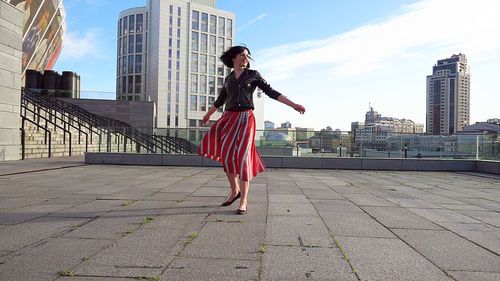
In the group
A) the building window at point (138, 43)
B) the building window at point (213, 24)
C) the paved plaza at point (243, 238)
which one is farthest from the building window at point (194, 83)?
the paved plaza at point (243, 238)

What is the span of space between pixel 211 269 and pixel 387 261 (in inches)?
46.9

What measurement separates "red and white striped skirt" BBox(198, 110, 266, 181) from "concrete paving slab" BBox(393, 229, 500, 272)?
Answer: 166 centimetres

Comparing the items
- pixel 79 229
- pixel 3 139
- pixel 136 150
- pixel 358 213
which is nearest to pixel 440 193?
pixel 358 213

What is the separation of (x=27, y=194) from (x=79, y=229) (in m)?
2.52

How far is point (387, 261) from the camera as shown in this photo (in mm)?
2201

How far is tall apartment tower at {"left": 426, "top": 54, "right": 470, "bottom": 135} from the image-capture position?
142625 millimetres

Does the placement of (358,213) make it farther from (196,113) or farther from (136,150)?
(196,113)

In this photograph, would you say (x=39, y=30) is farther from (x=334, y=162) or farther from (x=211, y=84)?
(x=211, y=84)

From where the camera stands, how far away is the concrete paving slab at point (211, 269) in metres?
1.87

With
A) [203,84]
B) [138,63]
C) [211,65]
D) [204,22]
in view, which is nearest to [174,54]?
[211,65]

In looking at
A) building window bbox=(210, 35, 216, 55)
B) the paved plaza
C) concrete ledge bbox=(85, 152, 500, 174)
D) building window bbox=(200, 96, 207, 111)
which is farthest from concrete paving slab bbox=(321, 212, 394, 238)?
building window bbox=(210, 35, 216, 55)

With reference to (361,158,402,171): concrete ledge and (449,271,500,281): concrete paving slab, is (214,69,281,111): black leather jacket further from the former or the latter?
(361,158,402,171): concrete ledge

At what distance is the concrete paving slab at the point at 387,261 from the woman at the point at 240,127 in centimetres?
139

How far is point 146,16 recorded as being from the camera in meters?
67.1
